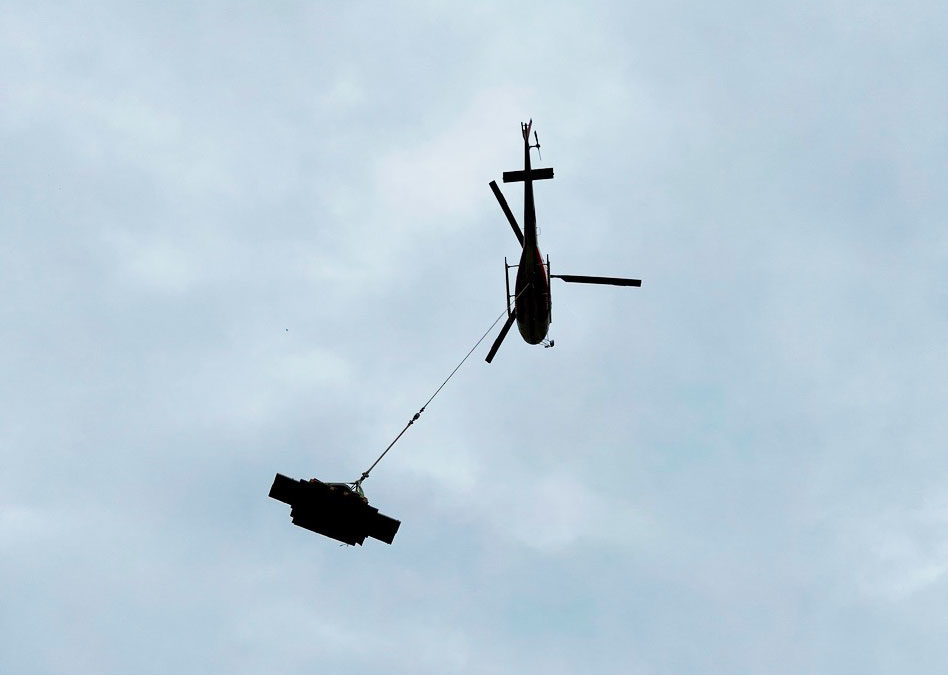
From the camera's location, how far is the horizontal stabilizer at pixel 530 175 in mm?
30953

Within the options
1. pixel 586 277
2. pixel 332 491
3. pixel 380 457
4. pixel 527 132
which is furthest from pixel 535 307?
pixel 332 491

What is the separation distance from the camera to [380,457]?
24672mm

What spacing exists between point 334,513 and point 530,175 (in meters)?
13.9

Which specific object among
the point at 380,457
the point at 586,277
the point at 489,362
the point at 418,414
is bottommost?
the point at 380,457

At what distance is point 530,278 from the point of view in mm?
32219

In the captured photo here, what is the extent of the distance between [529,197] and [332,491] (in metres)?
13.3

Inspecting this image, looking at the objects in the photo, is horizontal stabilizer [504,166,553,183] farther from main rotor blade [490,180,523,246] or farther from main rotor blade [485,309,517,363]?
main rotor blade [485,309,517,363]

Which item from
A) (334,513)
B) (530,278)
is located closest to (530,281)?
(530,278)

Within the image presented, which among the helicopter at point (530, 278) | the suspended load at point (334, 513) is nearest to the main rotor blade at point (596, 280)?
the helicopter at point (530, 278)

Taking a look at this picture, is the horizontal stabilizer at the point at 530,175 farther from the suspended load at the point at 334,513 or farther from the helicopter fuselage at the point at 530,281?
the suspended load at the point at 334,513

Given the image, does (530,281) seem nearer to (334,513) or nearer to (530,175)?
(530,175)

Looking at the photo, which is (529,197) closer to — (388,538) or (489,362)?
(489,362)

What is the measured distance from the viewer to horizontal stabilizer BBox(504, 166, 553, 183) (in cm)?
3095

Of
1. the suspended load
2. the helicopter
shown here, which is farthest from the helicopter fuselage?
the suspended load
